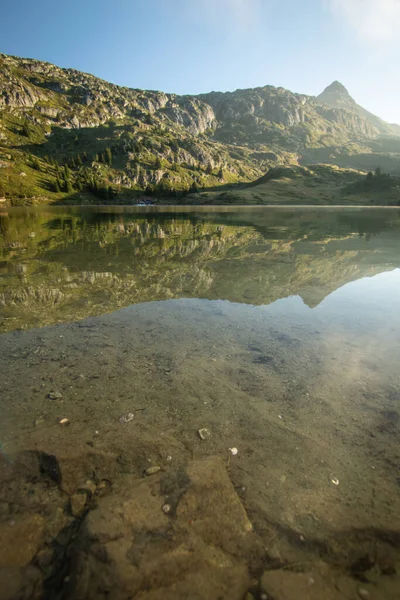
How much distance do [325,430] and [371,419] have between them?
1.21 m

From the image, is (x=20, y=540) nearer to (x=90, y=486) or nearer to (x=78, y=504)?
(x=78, y=504)

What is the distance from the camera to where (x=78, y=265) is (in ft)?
65.9

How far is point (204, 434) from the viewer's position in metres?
5.92

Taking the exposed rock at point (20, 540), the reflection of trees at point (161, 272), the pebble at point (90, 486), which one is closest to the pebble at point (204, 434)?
the pebble at point (90, 486)

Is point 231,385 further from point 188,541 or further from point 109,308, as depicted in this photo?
point 109,308

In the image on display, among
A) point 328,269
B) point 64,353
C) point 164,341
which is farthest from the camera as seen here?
point 328,269

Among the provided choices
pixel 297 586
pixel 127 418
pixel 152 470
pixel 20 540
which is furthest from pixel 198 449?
pixel 20 540

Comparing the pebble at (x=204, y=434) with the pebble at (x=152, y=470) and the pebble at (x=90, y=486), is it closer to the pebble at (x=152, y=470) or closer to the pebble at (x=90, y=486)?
the pebble at (x=152, y=470)

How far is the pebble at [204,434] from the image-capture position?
584cm

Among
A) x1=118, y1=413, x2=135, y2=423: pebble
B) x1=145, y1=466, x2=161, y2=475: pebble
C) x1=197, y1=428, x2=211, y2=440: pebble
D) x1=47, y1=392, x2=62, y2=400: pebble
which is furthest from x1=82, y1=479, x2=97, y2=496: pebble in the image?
x1=47, y1=392, x2=62, y2=400: pebble

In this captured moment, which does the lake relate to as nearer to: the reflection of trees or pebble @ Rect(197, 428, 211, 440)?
pebble @ Rect(197, 428, 211, 440)

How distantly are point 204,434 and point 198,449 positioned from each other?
0.41 metres

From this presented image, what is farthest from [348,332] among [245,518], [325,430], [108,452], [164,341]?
[108,452]

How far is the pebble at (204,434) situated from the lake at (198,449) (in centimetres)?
5
